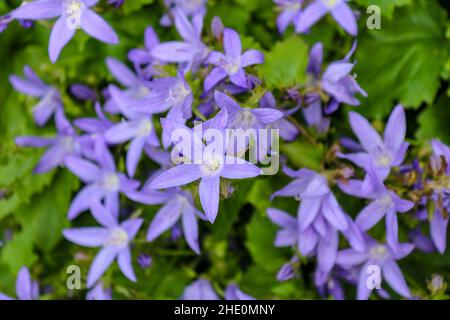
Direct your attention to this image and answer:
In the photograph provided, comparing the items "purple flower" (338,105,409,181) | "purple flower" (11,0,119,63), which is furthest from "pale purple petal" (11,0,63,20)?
"purple flower" (338,105,409,181)

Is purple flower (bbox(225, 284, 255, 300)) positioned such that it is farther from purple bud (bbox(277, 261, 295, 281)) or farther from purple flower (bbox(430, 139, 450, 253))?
purple flower (bbox(430, 139, 450, 253))

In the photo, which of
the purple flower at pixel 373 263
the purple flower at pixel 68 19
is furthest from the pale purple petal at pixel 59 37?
the purple flower at pixel 373 263

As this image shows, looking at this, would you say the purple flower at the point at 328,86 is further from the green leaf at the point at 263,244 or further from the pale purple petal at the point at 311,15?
the green leaf at the point at 263,244

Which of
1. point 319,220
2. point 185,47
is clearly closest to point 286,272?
point 319,220
